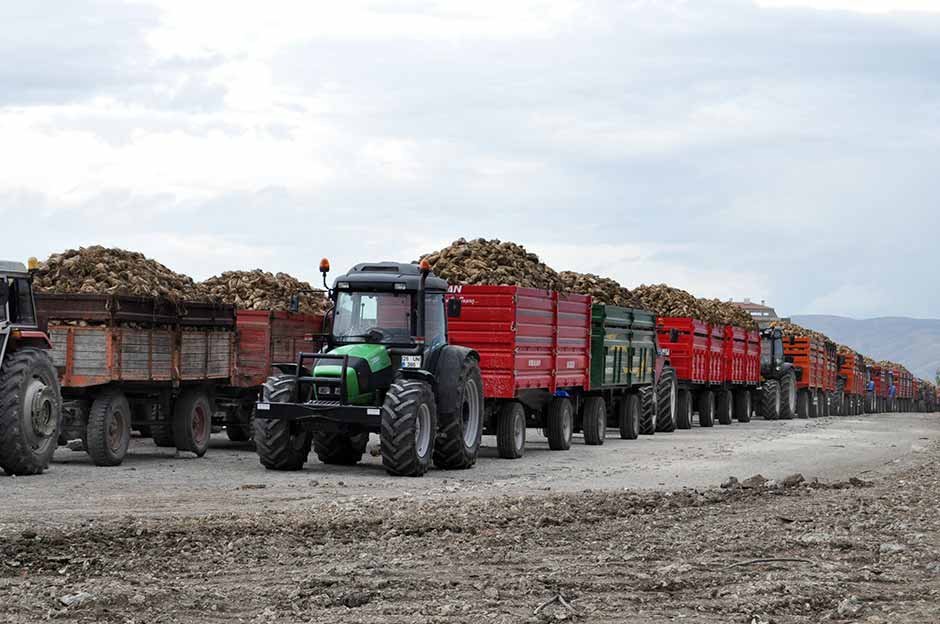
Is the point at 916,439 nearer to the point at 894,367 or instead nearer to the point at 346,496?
the point at 346,496

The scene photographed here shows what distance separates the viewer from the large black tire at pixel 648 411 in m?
29.8

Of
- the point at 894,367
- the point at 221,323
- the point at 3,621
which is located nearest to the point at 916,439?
the point at 221,323

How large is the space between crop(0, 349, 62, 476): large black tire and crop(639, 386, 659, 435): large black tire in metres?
15.6

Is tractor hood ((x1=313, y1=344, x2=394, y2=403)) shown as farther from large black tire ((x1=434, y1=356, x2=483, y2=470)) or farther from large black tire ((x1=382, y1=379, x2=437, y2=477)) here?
large black tire ((x1=434, y1=356, x2=483, y2=470))

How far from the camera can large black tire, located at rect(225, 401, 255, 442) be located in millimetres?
22047

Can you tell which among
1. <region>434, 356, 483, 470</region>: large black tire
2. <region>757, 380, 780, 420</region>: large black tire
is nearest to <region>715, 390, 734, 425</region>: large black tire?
<region>757, 380, 780, 420</region>: large black tire

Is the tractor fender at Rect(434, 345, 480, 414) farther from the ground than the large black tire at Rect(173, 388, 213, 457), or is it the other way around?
the tractor fender at Rect(434, 345, 480, 414)

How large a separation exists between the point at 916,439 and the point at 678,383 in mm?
5724

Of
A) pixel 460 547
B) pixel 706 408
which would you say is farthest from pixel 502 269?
pixel 706 408

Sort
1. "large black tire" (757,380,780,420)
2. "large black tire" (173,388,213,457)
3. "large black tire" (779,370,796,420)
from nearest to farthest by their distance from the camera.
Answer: "large black tire" (173,388,213,457)
"large black tire" (757,380,780,420)
"large black tire" (779,370,796,420)

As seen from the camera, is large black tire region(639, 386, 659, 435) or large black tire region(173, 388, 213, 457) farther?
large black tire region(639, 386, 659, 435)

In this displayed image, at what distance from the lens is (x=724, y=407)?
39.0m

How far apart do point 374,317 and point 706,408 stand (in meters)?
20.3

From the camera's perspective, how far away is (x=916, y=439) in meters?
30.9
